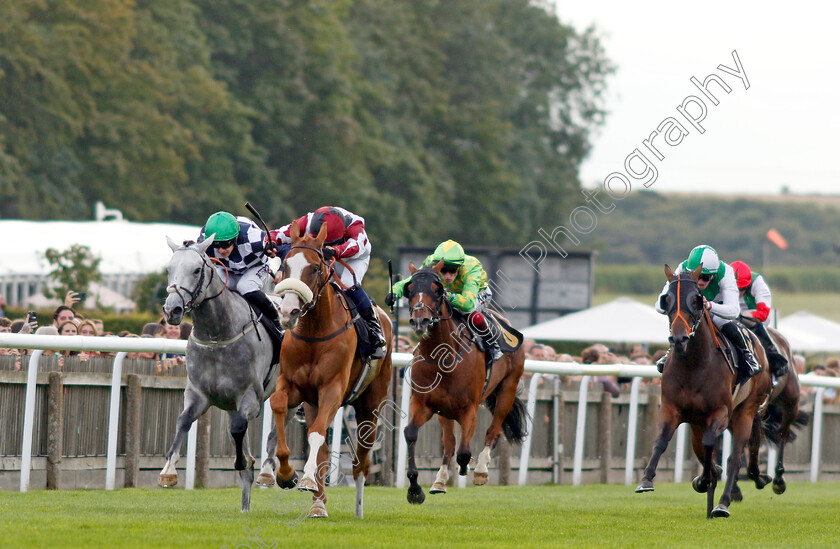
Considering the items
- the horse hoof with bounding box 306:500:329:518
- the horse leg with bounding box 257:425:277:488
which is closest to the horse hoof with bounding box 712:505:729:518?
the horse hoof with bounding box 306:500:329:518

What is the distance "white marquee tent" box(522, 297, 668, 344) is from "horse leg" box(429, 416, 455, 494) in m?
10.2

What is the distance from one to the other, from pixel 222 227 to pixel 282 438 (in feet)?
4.65

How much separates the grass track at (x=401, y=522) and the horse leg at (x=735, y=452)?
15 cm

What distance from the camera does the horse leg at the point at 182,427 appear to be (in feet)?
27.3

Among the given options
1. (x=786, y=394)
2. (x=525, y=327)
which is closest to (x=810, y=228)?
(x=525, y=327)

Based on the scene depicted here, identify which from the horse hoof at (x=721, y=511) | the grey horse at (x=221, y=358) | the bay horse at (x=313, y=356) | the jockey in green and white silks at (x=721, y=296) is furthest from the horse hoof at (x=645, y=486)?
the grey horse at (x=221, y=358)

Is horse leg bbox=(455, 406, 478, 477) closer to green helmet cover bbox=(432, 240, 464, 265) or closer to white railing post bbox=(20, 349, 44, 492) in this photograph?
green helmet cover bbox=(432, 240, 464, 265)

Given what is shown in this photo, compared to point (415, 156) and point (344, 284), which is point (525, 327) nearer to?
point (344, 284)

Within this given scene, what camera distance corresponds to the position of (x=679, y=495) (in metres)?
13.1

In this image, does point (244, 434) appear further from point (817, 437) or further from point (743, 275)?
point (817, 437)

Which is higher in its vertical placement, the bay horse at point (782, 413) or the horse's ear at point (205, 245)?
the horse's ear at point (205, 245)

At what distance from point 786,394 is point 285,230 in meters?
5.61

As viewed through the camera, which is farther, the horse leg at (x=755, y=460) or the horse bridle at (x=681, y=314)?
the horse leg at (x=755, y=460)

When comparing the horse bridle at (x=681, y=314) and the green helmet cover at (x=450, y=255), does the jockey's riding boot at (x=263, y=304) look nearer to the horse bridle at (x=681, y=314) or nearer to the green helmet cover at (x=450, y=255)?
the green helmet cover at (x=450, y=255)
